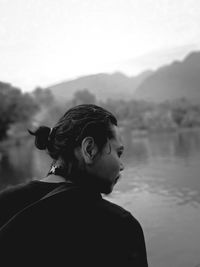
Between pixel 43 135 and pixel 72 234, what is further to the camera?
pixel 43 135

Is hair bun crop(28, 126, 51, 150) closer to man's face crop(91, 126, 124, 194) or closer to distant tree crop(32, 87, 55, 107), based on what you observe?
man's face crop(91, 126, 124, 194)

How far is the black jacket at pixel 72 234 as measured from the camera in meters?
0.91

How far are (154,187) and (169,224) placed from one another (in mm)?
6004

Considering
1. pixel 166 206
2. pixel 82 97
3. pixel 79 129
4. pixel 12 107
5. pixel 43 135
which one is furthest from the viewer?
pixel 82 97

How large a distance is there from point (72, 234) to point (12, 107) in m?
58.0

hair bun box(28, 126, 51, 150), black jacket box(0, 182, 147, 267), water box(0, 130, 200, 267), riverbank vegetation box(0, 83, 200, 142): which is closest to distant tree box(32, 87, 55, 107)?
riverbank vegetation box(0, 83, 200, 142)

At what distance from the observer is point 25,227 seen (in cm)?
94

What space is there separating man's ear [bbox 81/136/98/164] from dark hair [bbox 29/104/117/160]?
0.05ft

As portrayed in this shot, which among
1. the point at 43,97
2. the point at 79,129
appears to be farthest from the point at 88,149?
the point at 43,97

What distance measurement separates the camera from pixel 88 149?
104 centimetres

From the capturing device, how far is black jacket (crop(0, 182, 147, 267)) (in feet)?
2.98

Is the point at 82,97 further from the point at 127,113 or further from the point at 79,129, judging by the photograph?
the point at 79,129

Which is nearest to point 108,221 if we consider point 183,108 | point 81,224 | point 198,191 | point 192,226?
point 81,224

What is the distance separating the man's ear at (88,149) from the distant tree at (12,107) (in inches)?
2119
